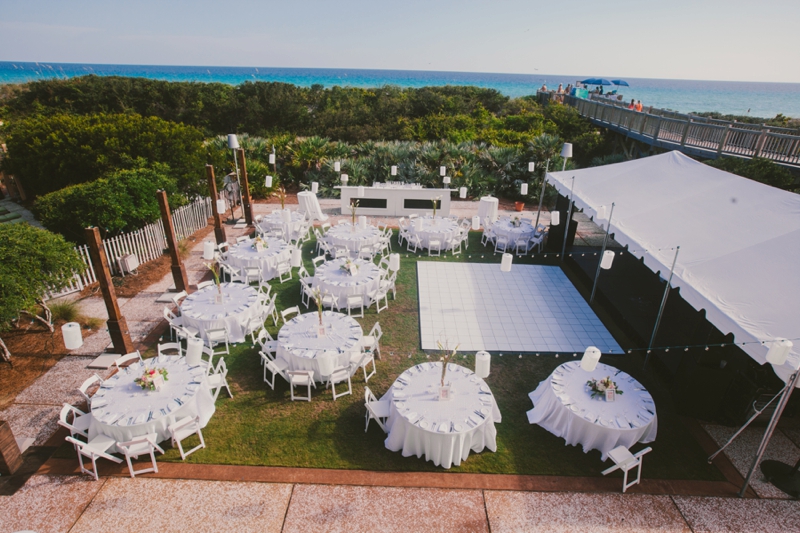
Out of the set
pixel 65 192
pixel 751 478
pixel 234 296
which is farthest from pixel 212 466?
pixel 65 192

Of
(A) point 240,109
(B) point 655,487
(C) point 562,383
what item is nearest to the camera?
(B) point 655,487

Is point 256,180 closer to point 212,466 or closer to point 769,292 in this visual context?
point 212,466

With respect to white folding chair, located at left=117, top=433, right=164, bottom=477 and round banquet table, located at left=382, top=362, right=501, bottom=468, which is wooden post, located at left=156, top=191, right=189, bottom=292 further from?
round banquet table, located at left=382, top=362, right=501, bottom=468

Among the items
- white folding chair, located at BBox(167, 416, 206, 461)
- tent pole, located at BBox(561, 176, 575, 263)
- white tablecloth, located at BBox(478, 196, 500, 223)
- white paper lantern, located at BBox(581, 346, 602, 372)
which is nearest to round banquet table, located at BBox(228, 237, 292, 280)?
white folding chair, located at BBox(167, 416, 206, 461)

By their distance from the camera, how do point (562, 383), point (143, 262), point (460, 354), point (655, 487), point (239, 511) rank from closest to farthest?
point (239, 511) → point (655, 487) → point (562, 383) → point (460, 354) → point (143, 262)

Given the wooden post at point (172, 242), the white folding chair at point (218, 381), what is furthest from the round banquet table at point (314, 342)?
the wooden post at point (172, 242)

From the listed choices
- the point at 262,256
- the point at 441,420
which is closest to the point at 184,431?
the point at 441,420
